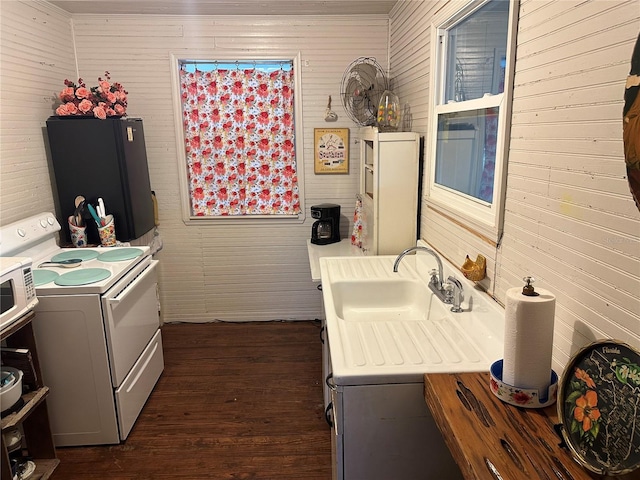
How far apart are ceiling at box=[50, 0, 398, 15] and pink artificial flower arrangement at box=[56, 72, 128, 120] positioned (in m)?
0.60

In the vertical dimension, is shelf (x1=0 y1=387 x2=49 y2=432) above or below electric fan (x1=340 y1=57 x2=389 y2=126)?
below

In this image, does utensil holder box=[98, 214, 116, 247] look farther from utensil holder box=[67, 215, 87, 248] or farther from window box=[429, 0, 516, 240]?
window box=[429, 0, 516, 240]

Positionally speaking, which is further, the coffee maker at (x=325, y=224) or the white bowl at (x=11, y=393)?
the coffee maker at (x=325, y=224)

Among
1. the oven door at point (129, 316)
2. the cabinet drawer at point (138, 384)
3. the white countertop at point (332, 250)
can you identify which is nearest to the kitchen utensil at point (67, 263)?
the oven door at point (129, 316)

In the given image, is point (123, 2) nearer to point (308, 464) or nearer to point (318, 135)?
point (318, 135)

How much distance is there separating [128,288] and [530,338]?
2.09 metres

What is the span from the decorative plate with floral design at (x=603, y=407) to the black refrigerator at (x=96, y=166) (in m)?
2.85

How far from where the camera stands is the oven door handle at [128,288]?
92.0 inches

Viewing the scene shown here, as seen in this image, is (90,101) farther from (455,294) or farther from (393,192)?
(455,294)

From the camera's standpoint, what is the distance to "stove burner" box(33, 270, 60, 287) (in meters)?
2.33

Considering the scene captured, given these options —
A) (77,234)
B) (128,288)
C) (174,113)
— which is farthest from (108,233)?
(174,113)

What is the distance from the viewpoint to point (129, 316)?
258 cm

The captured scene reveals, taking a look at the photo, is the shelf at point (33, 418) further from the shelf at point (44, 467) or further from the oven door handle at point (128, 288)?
the oven door handle at point (128, 288)

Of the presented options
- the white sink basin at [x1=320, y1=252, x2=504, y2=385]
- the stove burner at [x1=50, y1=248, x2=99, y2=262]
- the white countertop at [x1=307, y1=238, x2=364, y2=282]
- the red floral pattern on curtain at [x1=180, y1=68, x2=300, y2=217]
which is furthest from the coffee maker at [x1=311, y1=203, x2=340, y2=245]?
the stove burner at [x1=50, y1=248, x2=99, y2=262]
